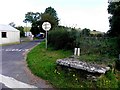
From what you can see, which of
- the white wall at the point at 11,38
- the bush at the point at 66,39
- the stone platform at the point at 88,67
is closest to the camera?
the stone platform at the point at 88,67

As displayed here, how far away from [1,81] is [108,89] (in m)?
4.17

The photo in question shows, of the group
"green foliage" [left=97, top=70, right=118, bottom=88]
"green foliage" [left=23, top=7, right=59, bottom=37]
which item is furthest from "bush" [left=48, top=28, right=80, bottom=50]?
"green foliage" [left=23, top=7, right=59, bottom=37]

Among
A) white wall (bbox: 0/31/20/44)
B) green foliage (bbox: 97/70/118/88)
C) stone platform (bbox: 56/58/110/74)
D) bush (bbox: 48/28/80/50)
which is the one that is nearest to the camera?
green foliage (bbox: 97/70/118/88)

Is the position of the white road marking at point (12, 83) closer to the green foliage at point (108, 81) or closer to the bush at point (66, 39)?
the green foliage at point (108, 81)

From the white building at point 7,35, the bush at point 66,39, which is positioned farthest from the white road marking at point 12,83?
the white building at point 7,35

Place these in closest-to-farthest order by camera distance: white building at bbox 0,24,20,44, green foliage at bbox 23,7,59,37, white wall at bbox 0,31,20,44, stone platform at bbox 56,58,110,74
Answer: stone platform at bbox 56,58,110,74, white building at bbox 0,24,20,44, white wall at bbox 0,31,20,44, green foliage at bbox 23,7,59,37

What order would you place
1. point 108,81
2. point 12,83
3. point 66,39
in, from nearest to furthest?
point 108,81, point 12,83, point 66,39

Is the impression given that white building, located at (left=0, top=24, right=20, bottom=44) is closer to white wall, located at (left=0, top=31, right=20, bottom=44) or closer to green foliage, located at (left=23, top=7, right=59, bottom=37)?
white wall, located at (left=0, top=31, right=20, bottom=44)

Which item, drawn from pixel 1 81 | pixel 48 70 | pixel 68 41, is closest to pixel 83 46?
pixel 68 41

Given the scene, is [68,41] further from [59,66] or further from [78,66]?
[78,66]

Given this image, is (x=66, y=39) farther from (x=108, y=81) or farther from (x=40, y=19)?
(x=40, y=19)

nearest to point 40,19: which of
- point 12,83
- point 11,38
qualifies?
→ point 11,38

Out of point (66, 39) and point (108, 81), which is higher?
point (66, 39)

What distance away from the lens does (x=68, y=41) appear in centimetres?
1678
